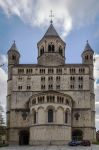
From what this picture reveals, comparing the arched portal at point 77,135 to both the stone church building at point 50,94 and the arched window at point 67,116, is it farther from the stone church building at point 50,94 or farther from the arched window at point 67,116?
the arched window at point 67,116

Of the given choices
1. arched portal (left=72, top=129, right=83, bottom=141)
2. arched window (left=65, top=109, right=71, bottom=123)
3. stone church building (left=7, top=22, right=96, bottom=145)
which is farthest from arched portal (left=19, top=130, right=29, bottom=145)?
arched window (left=65, top=109, right=71, bottom=123)

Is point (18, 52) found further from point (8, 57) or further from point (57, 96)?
point (57, 96)

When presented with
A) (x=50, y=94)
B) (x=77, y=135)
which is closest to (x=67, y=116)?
(x=50, y=94)

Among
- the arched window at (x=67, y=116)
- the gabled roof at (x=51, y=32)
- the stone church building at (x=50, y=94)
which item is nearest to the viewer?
the arched window at (x=67, y=116)

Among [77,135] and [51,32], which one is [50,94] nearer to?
[77,135]

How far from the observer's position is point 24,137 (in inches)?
4075

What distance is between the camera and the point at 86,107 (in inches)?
3984

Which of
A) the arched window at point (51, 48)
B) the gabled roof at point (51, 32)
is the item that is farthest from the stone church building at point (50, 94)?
the gabled roof at point (51, 32)

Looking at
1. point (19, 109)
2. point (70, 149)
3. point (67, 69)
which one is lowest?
point (70, 149)

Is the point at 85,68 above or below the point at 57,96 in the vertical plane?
above

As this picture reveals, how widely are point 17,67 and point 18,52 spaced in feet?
28.1

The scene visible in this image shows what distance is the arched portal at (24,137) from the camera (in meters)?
101

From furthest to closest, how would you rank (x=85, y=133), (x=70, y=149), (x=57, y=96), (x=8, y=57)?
(x=8, y=57)
(x=85, y=133)
(x=57, y=96)
(x=70, y=149)

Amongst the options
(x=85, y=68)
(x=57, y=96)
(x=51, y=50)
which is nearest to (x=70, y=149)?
(x=57, y=96)
